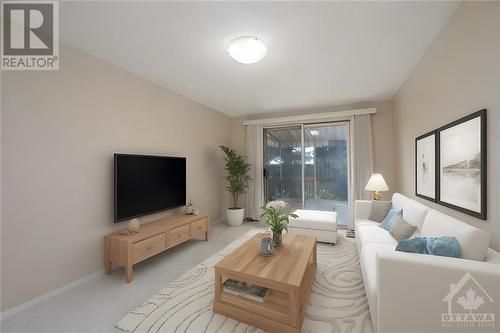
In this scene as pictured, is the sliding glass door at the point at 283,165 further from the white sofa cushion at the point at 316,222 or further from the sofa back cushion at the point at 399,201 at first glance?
the sofa back cushion at the point at 399,201

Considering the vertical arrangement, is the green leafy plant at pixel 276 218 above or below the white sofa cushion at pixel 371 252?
above

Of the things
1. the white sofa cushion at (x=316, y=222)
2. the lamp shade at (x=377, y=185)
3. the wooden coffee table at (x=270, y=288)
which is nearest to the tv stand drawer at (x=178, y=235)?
the wooden coffee table at (x=270, y=288)

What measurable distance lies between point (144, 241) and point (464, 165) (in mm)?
3308

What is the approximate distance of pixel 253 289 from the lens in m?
1.75

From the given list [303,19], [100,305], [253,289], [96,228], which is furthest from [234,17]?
[100,305]

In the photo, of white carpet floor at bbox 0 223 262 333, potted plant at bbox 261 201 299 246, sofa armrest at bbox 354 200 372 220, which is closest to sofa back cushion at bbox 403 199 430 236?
sofa armrest at bbox 354 200 372 220

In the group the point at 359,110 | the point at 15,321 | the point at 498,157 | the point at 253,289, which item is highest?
the point at 359,110

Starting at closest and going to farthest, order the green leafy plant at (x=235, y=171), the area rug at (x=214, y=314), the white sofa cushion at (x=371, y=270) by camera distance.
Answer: the white sofa cushion at (x=371, y=270), the area rug at (x=214, y=314), the green leafy plant at (x=235, y=171)

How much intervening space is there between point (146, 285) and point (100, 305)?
1.36 feet

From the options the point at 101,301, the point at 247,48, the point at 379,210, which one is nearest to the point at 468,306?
the point at 379,210

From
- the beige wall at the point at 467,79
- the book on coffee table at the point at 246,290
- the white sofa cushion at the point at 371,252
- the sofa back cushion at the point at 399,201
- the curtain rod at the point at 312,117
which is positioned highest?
the curtain rod at the point at 312,117

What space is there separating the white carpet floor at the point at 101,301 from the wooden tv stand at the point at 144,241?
18 centimetres

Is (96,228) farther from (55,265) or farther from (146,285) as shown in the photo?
(146,285)

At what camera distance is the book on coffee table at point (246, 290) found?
1.69 meters
